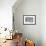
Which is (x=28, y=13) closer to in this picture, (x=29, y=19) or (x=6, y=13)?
(x=29, y=19)

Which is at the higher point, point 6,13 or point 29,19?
point 6,13

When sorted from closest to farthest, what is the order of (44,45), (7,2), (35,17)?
(7,2), (44,45), (35,17)

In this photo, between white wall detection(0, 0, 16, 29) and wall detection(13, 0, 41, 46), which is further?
wall detection(13, 0, 41, 46)

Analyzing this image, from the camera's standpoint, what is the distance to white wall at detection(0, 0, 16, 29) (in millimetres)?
4309

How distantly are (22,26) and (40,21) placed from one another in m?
0.91

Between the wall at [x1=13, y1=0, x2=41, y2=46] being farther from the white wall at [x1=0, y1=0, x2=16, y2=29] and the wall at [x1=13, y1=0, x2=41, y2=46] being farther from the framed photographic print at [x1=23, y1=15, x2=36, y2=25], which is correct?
the white wall at [x1=0, y1=0, x2=16, y2=29]

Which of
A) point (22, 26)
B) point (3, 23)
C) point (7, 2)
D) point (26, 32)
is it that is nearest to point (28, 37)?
point (26, 32)

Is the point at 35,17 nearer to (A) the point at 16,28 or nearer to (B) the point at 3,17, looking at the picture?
(A) the point at 16,28

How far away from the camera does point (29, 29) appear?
5.71 m

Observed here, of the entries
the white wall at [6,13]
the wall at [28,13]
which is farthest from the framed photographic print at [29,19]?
the white wall at [6,13]

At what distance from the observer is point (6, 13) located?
14.3 feet

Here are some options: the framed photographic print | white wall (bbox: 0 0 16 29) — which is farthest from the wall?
white wall (bbox: 0 0 16 29)

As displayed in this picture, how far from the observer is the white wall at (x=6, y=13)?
4309 mm

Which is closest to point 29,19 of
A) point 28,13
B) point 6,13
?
point 28,13
